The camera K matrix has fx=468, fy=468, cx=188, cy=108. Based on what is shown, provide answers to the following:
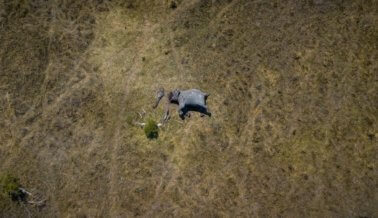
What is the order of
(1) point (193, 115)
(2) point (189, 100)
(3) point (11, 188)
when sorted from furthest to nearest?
(1) point (193, 115), (2) point (189, 100), (3) point (11, 188)

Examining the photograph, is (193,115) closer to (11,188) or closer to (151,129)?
(151,129)

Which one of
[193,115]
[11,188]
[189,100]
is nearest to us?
[11,188]

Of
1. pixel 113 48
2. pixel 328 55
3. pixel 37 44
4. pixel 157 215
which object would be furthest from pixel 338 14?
pixel 37 44

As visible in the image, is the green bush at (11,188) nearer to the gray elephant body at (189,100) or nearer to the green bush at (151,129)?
the green bush at (151,129)

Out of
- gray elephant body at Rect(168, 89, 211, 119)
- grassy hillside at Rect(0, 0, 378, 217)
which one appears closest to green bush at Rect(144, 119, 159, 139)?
grassy hillside at Rect(0, 0, 378, 217)

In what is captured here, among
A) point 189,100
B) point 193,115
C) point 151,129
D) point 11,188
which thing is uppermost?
point 189,100

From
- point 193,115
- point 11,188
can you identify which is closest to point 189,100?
point 193,115

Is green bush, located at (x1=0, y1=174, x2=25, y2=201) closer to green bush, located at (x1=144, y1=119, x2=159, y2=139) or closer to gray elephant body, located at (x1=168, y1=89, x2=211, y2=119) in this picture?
green bush, located at (x1=144, y1=119, x2=159, y2=139)

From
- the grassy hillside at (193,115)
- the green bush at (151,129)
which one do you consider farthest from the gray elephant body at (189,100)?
the green bush at (151,129)
